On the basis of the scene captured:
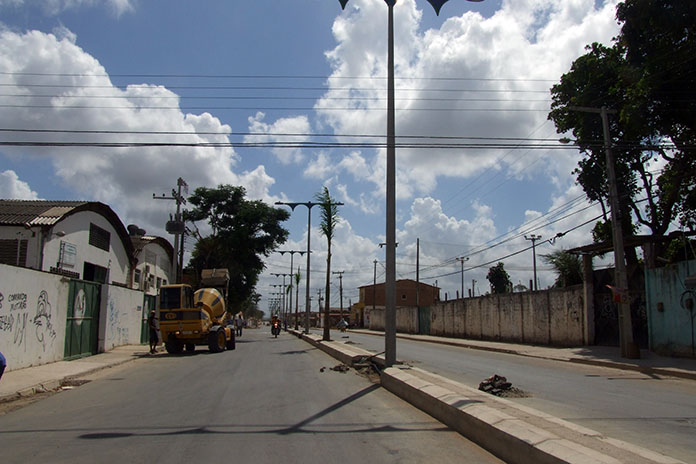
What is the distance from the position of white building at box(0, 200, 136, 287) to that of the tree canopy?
68.9 ft

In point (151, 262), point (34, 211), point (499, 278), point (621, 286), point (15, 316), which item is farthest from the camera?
point (499, 278)

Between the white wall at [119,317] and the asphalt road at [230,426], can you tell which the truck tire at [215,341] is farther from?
the asphalt road at [230,426]

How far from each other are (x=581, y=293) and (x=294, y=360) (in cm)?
1343

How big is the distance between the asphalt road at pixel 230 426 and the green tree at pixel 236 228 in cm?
3064

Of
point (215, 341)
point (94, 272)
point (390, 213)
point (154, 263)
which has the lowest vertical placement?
point (215, 341)

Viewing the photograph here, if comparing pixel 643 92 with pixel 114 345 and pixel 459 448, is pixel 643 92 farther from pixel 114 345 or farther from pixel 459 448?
pixel 114 345

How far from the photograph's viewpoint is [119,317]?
23938mm

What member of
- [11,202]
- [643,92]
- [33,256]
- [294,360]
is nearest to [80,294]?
[33,256]

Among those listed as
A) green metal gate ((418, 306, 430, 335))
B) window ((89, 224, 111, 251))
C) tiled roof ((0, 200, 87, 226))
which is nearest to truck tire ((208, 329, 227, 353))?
tiled roof ((0, 200, 87, 226))

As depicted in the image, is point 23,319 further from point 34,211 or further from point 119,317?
point 34,211

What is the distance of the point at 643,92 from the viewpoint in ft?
67.0

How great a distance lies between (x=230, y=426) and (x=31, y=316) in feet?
34.4

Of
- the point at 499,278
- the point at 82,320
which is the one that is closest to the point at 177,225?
the point at 82,320

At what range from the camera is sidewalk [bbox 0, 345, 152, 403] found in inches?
426
